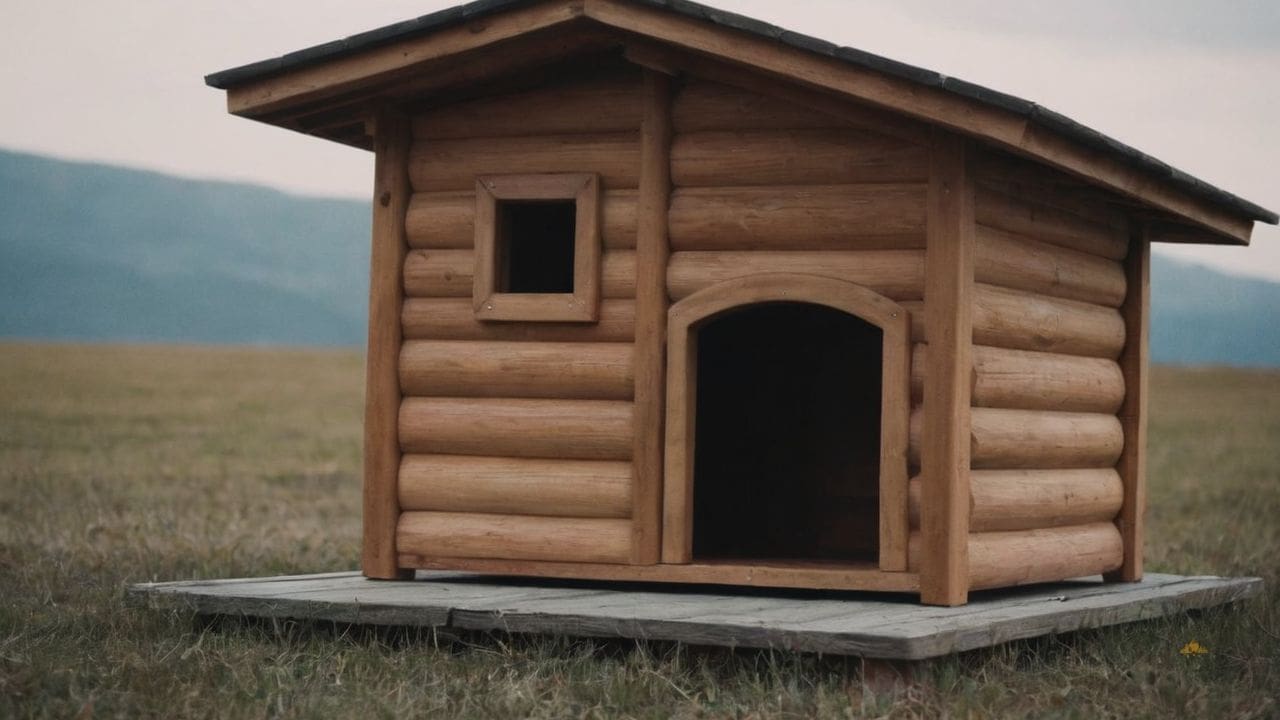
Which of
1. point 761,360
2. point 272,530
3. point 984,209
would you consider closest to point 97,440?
point 272,530

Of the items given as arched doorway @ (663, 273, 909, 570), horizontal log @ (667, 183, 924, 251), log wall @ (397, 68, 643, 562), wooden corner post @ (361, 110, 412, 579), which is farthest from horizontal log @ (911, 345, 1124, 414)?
wooden corner post @ (361, 110, 412, 579)

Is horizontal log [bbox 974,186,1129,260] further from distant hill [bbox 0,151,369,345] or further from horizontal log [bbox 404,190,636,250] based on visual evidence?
distant hill [bbox 0,151,369,345]

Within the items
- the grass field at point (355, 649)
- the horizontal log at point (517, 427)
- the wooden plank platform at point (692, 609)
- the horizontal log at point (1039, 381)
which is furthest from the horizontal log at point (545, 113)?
the grass field at point (355, 649)

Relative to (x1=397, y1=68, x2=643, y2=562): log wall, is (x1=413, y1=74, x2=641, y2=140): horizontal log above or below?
above

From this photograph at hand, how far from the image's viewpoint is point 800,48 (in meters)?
8.77

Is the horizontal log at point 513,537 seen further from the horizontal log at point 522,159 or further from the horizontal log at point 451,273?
the horizontal log at point 522,159

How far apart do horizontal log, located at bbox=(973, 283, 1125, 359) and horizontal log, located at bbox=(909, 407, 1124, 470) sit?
1.29 ft

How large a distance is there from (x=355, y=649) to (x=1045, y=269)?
4.48 meters

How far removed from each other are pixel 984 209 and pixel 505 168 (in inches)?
107

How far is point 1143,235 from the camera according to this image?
1137 centimetres

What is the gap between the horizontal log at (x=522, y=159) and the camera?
31.6 feet

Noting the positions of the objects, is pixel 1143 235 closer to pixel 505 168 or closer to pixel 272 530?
pixel 505 168

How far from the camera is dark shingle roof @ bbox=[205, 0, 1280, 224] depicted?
848cm

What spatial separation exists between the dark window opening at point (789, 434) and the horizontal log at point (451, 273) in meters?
2.71
